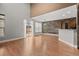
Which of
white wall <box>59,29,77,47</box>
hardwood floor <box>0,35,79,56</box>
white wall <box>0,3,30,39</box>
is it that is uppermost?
white wall <box>0,3,30,39</box>

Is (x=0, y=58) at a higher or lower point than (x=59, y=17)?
lower

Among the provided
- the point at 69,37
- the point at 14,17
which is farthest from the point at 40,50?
the point at 14,17

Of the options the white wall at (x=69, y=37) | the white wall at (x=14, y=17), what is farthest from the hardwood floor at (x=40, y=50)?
the white wall at (x=14, y=17)

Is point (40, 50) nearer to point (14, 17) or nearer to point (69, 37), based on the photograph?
point (69, 37)

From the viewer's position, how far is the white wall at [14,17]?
28.3 feet

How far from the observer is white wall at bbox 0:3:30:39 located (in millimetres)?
8641

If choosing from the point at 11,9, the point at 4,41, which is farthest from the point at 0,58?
the point at 11,9

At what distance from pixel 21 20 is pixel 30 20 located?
3.22ft

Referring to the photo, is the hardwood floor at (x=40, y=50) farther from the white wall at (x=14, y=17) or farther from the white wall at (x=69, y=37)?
the white wall at (x=14, y=17)

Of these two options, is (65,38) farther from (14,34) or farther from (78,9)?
(14,34)

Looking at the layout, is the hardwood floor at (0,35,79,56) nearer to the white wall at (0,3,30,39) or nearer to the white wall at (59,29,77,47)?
the white wall at (59,29,77,47)

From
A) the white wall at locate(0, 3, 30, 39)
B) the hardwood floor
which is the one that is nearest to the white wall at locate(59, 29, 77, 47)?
the hardwood floor

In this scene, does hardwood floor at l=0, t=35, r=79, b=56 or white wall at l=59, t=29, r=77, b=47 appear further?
white wall at l=59, t=29, r=77, b=47

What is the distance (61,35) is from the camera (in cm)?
845
